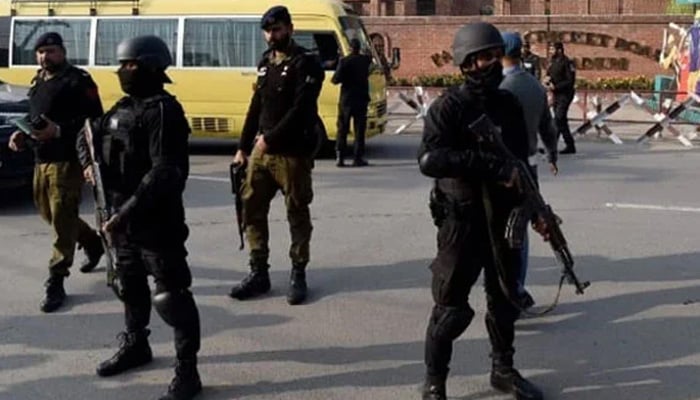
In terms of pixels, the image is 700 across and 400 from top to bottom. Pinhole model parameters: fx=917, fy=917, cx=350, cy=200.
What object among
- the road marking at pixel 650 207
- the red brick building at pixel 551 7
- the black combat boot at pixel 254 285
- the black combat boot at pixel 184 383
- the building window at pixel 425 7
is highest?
the building window at pixel 425 7

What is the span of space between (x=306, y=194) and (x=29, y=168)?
4.15 m

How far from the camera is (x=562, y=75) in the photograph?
13805mm

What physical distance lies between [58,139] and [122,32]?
27.1ft

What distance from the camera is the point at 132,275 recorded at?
15.0ft

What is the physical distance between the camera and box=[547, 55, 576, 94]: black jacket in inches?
542

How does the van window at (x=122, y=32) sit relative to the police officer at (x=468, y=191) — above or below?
above

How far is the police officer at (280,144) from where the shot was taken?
566 centimetres

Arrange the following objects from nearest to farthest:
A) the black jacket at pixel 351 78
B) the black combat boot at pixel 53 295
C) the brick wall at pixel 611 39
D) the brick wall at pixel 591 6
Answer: the black combat boot at pixel 53 295
the black jacket at pixel 351 78
the brick wall at pixel 611 39
the brick wall at pixel 591 6

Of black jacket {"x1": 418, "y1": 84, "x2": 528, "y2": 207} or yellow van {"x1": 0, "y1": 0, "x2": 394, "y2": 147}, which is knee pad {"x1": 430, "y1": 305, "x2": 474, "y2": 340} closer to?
black jacket {"x1": 418, "y1": 84, "x2": 528, "y2": 207}

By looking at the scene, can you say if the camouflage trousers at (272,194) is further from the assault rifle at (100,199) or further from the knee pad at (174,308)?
the knee pad at (174,308)

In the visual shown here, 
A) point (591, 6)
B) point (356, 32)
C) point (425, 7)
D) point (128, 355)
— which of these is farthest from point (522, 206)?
point (425, 7)

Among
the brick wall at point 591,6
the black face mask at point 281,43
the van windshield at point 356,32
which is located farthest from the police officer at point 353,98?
the brick wall at point 591,6

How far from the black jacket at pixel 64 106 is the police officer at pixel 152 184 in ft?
4.33

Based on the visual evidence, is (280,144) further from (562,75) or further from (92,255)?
(562,75)
